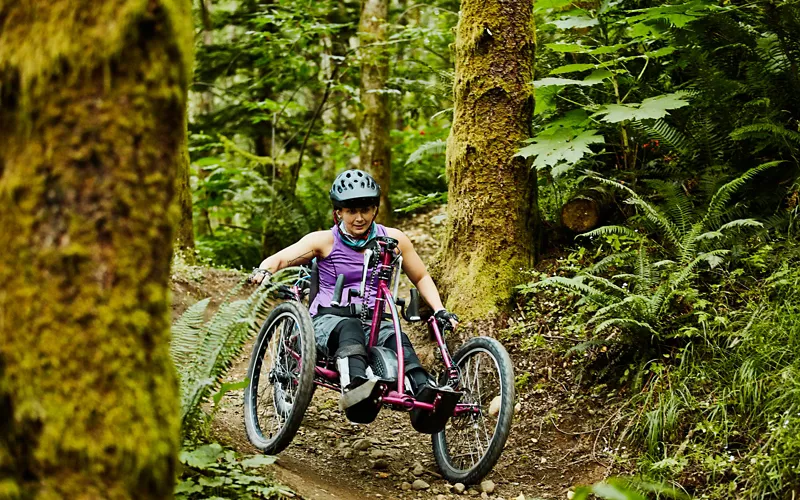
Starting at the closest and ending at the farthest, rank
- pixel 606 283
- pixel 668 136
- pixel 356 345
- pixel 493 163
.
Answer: pixel 356 345, pixel 606 283, pixel 668 136, pixel 493 163

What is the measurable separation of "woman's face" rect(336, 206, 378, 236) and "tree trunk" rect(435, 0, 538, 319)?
1331 millimetres

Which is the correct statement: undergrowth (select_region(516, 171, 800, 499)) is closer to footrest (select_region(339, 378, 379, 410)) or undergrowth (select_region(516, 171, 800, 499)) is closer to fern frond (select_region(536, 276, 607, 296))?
fern frond (select_region(536, 276, 607, 296))

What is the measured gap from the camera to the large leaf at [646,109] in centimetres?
527

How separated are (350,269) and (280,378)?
97 cm

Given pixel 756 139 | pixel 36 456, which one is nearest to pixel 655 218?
pixel 756 139

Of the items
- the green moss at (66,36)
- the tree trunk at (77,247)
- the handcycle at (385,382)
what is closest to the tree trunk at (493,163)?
the handcycle at (385,382)

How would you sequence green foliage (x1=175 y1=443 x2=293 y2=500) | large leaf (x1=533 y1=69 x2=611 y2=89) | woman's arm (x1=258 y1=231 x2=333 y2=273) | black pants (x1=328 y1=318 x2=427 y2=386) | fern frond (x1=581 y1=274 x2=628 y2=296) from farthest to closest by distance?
large leaf (x1=533 y1=69 x2=611 y2=89)
woman's arm (x1=258 y1=231 x2=333 y2=273)
fern frond (x1=581 y1=274 x2=628 y2=296)
black pants (x1=328 y1=318 x2=427 y2=386)
green foliage (x1=175 y1=443 x2=293 y2=500)

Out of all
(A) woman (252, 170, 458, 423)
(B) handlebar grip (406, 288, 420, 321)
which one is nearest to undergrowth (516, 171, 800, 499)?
(B) handlebar grip (406, 288, 420, 321)

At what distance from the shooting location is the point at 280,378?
4.89m

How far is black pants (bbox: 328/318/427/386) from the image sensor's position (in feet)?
14.9

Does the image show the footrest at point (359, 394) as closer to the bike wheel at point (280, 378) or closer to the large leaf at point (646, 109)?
the bike wheel at point (280, 378)

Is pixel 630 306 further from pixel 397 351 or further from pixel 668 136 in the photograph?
pixel 668 136

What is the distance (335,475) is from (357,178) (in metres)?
2.10

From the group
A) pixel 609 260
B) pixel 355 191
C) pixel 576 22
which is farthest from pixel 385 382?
pixel 576 22
